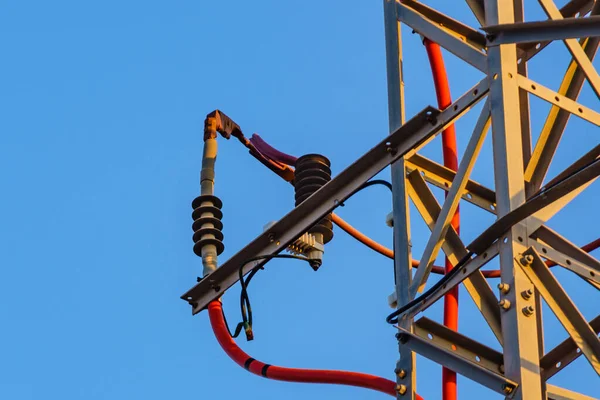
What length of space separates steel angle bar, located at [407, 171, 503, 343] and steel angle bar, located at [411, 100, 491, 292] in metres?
0.13

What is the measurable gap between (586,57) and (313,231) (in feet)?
8.42

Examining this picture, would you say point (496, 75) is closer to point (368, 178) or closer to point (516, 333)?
point (368, 178)

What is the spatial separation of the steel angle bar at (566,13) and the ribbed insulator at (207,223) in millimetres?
2703

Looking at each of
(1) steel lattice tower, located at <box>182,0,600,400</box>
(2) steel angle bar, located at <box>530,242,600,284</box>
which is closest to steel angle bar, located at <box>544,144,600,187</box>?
(1) steel lattice tower, located at <box>182,0,600,400</box>

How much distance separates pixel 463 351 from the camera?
8359mm

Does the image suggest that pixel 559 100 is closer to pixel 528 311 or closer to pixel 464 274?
Result: pixel 464 274

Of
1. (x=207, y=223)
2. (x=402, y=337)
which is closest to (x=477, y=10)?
(x=402, y=337)

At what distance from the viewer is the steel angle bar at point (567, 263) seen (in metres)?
8.11

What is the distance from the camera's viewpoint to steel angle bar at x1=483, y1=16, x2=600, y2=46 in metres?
8.41

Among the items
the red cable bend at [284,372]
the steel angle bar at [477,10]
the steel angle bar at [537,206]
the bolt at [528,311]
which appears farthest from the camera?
the steel angle bar at [477,10]

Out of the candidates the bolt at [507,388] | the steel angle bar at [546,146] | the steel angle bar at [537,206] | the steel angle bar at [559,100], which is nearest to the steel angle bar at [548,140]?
the steel angle bar at [546,146]

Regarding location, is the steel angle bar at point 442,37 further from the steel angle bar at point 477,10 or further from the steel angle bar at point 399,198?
the steel angle bar at point 477,10

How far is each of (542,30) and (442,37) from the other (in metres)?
0.99

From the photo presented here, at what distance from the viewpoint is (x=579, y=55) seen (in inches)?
361
